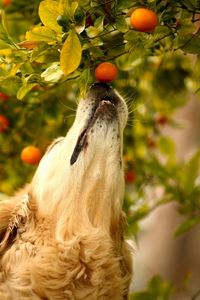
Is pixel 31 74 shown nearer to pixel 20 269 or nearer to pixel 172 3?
pixel 172 3

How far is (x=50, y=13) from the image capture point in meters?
3.31

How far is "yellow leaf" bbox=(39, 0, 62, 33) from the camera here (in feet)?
10.8

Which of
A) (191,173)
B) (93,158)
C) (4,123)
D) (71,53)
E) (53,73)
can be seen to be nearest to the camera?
(71,53)

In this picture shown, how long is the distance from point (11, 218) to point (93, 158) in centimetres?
54

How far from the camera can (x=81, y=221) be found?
13.1 feet

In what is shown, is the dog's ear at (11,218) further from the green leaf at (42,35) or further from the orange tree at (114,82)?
the green leaf at (42,35)

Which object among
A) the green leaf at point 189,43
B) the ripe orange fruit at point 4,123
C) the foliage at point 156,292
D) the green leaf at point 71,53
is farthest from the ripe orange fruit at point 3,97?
the foliage at point 156,292

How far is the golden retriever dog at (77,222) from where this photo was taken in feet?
12.4

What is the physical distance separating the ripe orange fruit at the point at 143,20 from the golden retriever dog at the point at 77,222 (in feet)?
2.28

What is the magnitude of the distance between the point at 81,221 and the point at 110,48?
92 cm

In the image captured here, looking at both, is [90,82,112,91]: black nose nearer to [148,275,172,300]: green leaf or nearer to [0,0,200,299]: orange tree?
[0,0,200,299]: orange tree

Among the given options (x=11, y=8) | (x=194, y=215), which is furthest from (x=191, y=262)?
(x=11, y=8)

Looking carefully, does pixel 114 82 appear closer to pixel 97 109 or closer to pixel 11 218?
pixel 97 109

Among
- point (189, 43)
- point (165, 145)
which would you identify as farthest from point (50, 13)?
point (165, 145)
